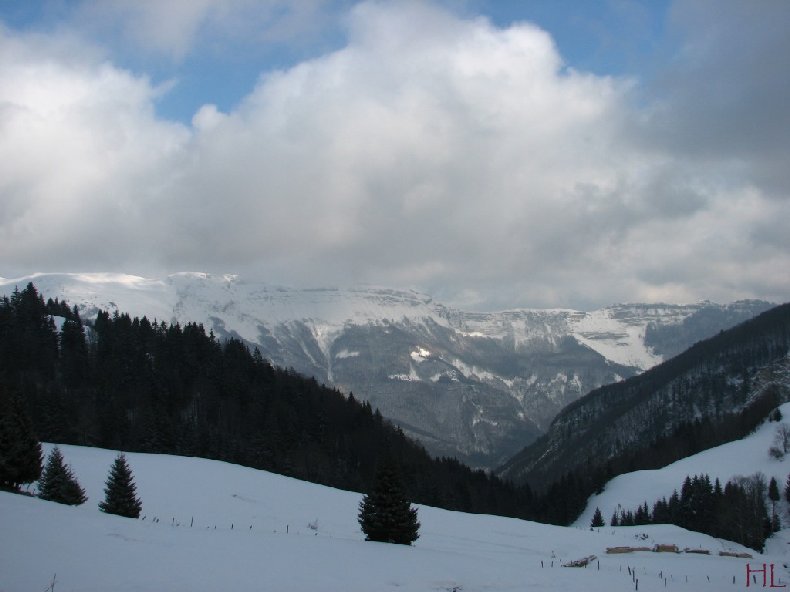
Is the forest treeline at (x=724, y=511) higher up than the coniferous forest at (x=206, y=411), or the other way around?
the coniferous forest at (x=206, y=411)

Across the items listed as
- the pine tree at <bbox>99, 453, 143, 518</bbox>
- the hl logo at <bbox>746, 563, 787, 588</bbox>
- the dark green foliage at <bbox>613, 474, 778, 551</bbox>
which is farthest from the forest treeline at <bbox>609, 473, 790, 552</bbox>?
the pine tree at <bbox>99, 453, 143, 518</bbox>

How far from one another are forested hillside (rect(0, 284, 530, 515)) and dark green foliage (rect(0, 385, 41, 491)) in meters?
47.8

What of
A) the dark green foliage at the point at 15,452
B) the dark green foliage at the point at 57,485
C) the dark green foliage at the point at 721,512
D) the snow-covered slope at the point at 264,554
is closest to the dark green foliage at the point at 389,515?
the snow-covered slope at the point at 264,554

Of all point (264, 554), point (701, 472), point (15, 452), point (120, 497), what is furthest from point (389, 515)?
point (701, 472)

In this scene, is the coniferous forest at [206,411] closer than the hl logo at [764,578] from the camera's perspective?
No

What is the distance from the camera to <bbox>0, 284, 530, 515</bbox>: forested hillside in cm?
9194

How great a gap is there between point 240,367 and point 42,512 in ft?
340

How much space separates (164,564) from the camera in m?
22.1

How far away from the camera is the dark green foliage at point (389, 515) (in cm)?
3569

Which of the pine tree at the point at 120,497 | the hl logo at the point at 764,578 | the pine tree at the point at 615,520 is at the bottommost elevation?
the pine tree at the point at 615,520

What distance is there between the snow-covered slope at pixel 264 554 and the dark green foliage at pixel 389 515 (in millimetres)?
1355

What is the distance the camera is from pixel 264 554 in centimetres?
2620

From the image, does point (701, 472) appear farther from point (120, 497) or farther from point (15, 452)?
point (15, 452)

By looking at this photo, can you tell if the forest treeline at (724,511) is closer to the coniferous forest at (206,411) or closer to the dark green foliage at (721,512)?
the dark green foliage at (721,512)
